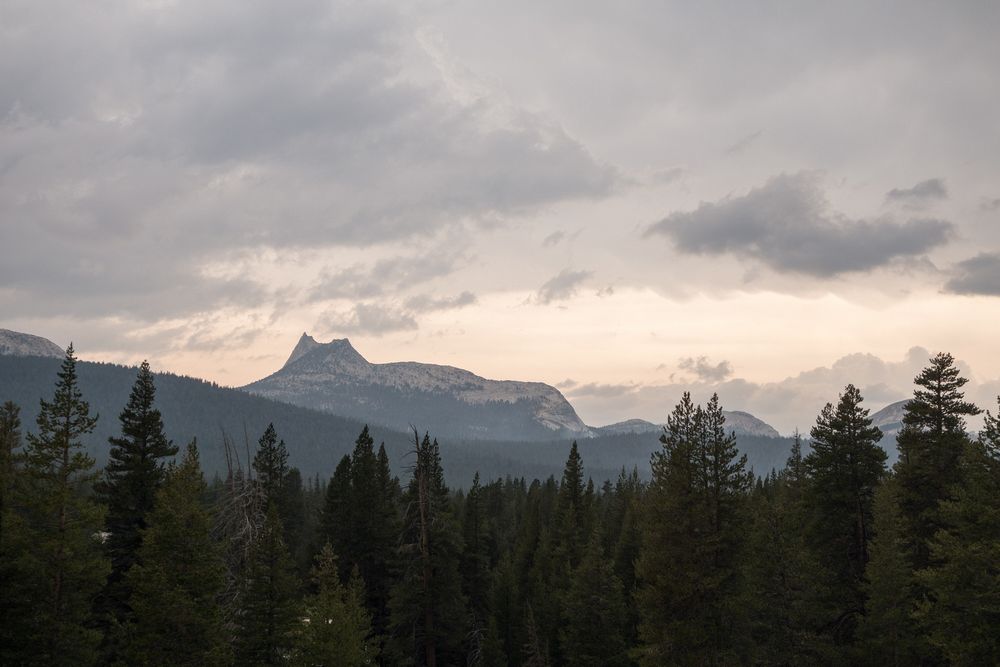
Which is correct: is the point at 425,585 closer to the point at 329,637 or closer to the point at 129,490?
the point at 329,637

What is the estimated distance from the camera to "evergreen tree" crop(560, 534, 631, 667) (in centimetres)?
4412

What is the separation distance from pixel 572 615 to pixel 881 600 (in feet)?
55.5

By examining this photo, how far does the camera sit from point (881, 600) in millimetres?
34812

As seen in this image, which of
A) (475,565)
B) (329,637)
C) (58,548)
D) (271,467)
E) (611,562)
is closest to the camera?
(58,548)

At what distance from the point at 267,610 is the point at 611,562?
22678 millimetres

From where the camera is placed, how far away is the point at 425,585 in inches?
1795

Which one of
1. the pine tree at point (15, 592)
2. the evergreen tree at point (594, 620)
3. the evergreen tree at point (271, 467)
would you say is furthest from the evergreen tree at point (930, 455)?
the evergreen tree at point (271, 467)

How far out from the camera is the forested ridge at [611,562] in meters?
28.0

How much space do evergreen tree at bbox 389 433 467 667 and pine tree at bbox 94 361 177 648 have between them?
14.3 metres

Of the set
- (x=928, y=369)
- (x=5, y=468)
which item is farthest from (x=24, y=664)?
(x=928, y=369)

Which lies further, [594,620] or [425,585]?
[425,585]

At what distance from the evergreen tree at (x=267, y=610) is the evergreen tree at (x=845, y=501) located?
2649 cm

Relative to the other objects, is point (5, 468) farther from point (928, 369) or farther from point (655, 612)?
point (928, 369)

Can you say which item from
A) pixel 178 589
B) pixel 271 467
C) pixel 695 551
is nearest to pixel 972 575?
pixel 695 551
